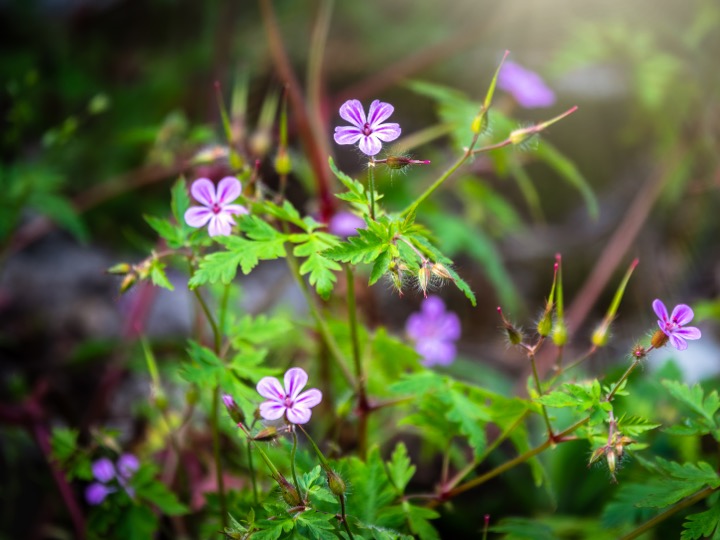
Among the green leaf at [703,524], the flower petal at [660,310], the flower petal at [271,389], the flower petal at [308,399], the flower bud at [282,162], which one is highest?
the flower bud at [282,162]

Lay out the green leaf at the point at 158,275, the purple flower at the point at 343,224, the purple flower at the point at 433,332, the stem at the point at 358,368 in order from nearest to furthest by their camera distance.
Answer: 1. the green leaf at the point at 158,275
2. the stem at the point at 358,368
3. the purple flower at the point at 433,332
4. the purple flower at the point at 343,224

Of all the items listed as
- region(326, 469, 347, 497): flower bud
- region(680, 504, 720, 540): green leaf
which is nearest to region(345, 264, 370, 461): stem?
region(326, 469, 347, 497): flower bud

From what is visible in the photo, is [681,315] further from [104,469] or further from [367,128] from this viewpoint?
[104,469]

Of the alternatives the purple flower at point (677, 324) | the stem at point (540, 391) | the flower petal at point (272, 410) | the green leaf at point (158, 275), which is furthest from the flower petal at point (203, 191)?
the purple flower at point (677, 324)

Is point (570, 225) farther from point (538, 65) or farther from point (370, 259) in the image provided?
point (370, 259)

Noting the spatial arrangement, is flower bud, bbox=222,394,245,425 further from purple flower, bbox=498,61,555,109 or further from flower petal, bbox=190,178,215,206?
purple flower, bbox=498,61,555,109

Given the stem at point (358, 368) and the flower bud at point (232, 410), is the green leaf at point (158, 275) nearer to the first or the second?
the flower bud at point (232, 410)
